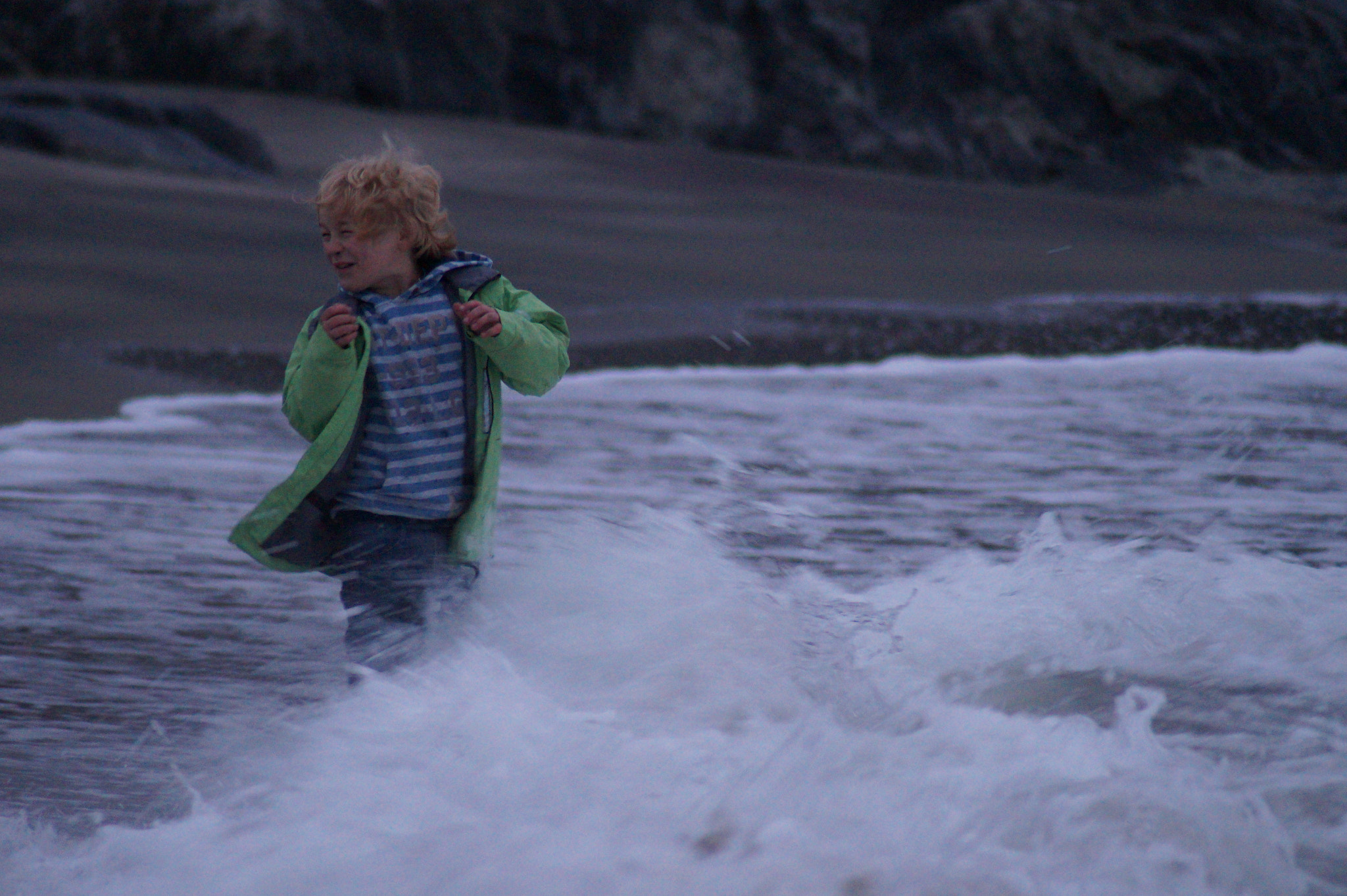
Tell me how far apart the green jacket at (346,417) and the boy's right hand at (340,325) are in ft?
0.09

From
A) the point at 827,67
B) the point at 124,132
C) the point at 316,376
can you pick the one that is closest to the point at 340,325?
the point at 316,376

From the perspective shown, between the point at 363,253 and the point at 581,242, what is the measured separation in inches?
368

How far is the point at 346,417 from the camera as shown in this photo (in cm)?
318

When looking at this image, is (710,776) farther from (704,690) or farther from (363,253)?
(363,253)

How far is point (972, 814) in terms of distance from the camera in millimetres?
2756

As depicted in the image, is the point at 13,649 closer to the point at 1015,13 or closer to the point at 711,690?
the point at 711,690

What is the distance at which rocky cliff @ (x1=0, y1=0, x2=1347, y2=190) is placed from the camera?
20344 mm

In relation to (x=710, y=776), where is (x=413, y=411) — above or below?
above

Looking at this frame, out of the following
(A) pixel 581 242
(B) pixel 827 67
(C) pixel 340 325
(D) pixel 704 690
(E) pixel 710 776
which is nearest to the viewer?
(E) pixel 710 776

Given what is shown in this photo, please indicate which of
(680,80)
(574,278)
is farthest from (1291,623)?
(680,80)

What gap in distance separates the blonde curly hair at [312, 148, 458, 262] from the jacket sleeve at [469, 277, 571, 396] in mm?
187


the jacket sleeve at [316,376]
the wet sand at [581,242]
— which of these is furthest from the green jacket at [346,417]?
the wet sand at [581,242]

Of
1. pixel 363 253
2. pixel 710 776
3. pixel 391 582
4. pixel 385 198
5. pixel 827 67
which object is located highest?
pixel 827 67

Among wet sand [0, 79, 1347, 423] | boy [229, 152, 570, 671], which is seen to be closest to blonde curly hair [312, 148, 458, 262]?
boy [229, 152, 570, 671]
